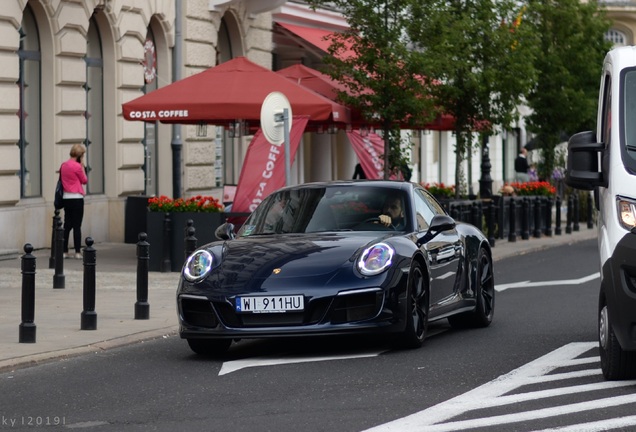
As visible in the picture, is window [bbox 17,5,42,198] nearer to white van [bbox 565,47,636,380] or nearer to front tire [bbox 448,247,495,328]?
front tire [bbox 448,247,495,328]

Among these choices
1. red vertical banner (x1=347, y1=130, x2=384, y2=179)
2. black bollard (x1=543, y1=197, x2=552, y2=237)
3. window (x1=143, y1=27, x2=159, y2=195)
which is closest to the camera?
window (x1=143, y1=27, x2=159, y2=195)

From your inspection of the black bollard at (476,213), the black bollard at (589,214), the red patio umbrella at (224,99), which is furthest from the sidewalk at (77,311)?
the black bollard at (589,214)

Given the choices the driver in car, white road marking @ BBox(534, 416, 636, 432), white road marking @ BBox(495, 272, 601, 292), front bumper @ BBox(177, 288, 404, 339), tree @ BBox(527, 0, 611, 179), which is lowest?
white road marking @ BBox(534, 416, 636, 432)

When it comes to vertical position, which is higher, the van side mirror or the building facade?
the building facade

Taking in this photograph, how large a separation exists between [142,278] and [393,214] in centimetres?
307

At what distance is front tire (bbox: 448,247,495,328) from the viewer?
13282 mm

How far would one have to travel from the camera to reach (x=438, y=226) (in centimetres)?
1203

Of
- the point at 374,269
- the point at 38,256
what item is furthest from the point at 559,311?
the point at 38,256

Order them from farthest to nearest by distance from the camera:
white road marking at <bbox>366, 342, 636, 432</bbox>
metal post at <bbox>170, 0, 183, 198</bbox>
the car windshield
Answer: metal post at <bbox>170, 0, 183, 198</bbox>
the car windshield
white road marking at <bbox>366, 342, 636, 432</bbox>

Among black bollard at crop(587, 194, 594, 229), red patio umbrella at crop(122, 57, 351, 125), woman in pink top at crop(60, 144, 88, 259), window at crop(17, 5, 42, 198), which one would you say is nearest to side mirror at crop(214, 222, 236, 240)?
red patio umbrella at crop(122, 57, 351, 125)

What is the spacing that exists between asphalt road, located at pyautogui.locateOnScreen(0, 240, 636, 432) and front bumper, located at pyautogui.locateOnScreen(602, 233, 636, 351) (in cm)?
35

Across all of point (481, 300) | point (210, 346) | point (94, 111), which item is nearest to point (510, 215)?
point (94, 111)

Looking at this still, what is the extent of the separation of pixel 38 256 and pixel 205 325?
471 inches

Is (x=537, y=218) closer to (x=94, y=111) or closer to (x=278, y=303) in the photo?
(x=94, y=111)
